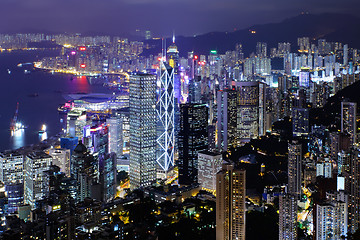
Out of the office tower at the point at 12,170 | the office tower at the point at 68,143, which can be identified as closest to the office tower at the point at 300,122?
the office tower at the point at 68,143

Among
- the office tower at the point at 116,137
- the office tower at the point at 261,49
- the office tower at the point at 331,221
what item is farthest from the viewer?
the office tower at the point at 261,49

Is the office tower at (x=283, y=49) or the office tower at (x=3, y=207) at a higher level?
the office tower at (x=283, y=49)

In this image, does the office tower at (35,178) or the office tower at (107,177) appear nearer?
the office tower at (35,178)

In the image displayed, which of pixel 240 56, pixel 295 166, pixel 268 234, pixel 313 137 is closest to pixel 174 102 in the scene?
pixel 313 137

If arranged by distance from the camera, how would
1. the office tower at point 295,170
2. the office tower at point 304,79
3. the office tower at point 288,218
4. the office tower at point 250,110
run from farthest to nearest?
the office tower at point 304,79
the office tower at point 250,110
the office tower at point 295,170
the office tower at point 288,218

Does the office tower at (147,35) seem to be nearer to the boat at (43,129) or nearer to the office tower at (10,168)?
the boat at (43,129)

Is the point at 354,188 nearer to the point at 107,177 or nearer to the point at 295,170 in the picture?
the point at 295,170

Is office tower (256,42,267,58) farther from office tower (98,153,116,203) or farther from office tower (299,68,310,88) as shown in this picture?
office tower (98,153,116,203)

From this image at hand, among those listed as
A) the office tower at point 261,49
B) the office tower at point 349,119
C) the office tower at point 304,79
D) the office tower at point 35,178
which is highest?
the office tower at point 261,49

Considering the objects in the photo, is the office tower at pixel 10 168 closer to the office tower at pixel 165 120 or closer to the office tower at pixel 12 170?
the office tower at pixel 12 170
